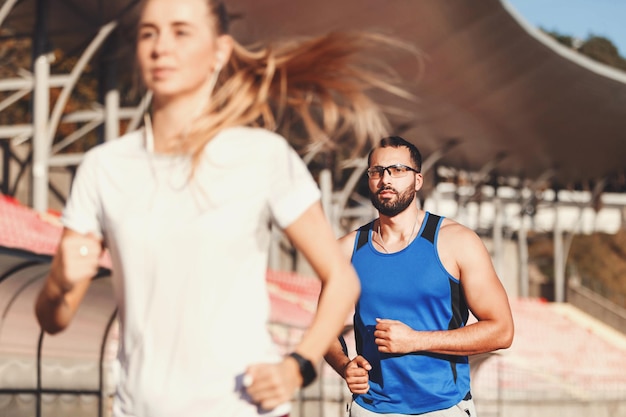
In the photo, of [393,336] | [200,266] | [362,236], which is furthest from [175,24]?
[362,236]

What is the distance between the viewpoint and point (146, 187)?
2.78 meters

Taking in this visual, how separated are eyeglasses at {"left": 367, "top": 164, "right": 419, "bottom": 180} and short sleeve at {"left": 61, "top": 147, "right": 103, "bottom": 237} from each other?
7.87ft

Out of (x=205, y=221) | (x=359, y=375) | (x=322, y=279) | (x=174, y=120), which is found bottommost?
(x=359, y=375)

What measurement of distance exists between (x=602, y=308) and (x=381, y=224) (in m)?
44.5

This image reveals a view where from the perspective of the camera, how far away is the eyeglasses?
16.8ft

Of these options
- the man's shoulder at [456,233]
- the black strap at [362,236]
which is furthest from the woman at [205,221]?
the black strap at [362,236]

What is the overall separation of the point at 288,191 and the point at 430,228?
2.60 m

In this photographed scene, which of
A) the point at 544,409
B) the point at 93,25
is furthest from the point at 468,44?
the point at 544,409

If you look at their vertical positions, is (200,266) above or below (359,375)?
above

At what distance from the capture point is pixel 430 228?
5.28 metres

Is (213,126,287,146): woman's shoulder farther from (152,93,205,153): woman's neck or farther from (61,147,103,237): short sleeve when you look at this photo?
(61,147,103,237): short sleeve

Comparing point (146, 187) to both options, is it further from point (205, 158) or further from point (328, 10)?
point (328, 10)

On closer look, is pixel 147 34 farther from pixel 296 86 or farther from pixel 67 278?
pixel 67 278

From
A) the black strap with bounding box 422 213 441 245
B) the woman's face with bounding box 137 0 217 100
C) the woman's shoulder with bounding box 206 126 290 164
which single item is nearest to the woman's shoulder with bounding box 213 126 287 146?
the woman's shoulder with bounding box 206 126 290 164
